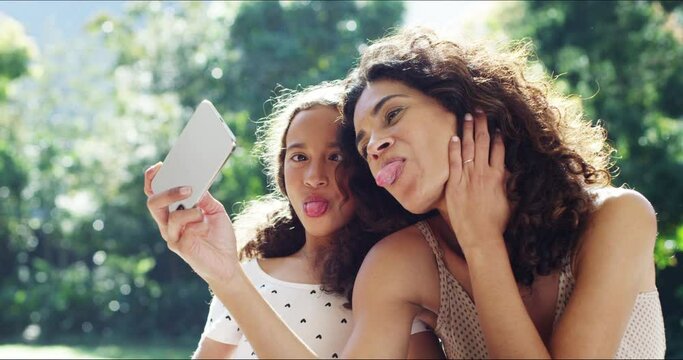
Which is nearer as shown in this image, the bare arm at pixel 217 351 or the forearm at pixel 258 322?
the forearm at pixel 258 322

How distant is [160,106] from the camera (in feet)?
37.2

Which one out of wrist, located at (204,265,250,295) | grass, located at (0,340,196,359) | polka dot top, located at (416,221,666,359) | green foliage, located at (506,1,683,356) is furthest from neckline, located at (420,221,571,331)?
grass, located at (0,340,196,359)

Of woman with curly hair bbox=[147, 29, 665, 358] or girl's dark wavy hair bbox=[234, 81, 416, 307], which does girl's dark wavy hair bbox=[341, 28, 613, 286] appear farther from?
girl's dark wavy hair bbox=[234, 81, 416, 307]

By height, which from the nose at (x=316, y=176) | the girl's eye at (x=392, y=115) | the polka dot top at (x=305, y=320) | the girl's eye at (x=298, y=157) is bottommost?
the polka dot top at (x=305, y=320)

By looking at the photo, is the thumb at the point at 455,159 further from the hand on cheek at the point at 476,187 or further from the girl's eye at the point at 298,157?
the girl's eye at the point at 298,157

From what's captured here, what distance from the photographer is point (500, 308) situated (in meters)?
1.30

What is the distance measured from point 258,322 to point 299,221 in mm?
562

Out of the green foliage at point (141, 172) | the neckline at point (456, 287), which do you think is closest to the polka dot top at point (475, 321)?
the neckline at point (456, 287)

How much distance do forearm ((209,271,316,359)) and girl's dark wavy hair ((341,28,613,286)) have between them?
429 mm

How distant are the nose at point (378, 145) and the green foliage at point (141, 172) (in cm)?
739

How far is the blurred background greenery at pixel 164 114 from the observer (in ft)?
24.8

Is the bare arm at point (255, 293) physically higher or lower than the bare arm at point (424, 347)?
higher

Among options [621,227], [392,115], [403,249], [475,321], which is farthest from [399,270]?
[621,227]

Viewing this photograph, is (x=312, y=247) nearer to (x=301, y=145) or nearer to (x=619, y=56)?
(x=301, y=145)
